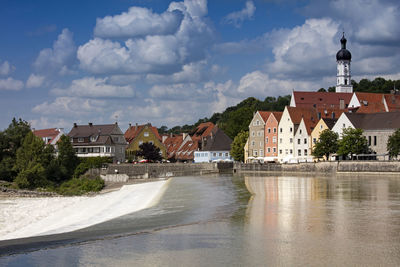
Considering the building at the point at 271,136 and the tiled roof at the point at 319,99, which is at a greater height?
the tiled roof at the point at 319,99

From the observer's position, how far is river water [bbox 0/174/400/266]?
53.6 feet

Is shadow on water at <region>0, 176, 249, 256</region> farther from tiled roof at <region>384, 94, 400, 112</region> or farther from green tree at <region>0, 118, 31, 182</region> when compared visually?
tiled roof at <region>384, 94, 400, 112</region>

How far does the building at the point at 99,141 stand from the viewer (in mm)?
92125

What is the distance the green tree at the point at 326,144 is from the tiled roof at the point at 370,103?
18.0 m

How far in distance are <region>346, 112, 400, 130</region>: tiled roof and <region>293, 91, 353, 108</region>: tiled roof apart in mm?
28756

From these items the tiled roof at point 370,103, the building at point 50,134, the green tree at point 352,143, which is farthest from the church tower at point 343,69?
the building at point 50,134

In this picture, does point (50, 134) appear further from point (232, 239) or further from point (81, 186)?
point (232, 239)

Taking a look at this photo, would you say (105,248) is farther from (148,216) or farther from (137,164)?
(137,164)

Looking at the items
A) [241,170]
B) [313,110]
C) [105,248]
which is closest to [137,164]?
[241,170]

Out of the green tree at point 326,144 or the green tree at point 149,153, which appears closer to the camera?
the green tree at point 326,144

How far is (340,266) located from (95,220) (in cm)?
1671

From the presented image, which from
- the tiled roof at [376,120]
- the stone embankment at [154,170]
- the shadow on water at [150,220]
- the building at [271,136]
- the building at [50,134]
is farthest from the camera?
the building at [50,134]

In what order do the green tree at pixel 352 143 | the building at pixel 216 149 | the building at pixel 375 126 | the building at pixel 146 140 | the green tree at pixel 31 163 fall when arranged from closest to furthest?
the green tree at pixel 31 163, the green tree at pixel 352 143, the building at pixel 375 126, the building at pixel 216 149, the building at pixel 146 140

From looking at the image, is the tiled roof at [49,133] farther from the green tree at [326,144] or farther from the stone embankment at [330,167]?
the green tree at [326,144]
